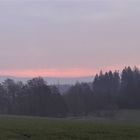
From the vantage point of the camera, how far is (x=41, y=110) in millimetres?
128750

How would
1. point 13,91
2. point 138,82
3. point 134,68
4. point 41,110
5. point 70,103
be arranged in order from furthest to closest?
point 134,68 → point 138,82 → point 13,91 → point 70,103 → point 41,110

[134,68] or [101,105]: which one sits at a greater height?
[134,68]

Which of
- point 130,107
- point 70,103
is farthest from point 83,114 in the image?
point 130,107

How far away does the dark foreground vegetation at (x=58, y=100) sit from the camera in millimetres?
127625

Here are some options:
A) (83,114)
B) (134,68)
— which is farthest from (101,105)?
(134,68)

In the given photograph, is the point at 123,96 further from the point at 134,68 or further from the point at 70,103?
the point at 134,68

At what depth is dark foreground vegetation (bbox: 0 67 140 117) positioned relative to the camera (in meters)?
128

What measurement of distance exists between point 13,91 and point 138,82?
4198 cm

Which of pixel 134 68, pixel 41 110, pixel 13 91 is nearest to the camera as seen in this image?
pixel 41 110

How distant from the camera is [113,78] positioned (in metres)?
198

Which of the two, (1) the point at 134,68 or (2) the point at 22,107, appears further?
(1) the point at 134,68

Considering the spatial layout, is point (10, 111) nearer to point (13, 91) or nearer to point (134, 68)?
point (13, 91)

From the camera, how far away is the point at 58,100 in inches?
5005

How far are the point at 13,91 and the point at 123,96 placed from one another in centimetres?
3263
